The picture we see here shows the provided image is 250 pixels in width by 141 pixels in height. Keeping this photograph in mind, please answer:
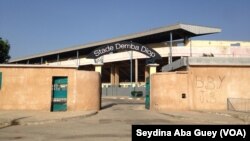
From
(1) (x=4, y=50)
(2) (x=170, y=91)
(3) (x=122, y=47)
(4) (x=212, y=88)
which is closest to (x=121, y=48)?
(3) (x=122, y=47)

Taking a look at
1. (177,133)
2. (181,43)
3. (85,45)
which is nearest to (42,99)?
(177,133)

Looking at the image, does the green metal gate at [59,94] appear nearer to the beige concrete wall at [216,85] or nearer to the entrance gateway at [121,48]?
the entrance gateway at [121,48]

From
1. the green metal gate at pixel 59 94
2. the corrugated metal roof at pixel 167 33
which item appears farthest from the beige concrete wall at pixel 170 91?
the corrugated metal roof at pixel 167 33

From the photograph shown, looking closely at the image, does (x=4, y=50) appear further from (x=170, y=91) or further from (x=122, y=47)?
(x=170, y=91)

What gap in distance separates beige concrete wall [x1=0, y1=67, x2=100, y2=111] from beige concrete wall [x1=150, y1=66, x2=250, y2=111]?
6.87 m

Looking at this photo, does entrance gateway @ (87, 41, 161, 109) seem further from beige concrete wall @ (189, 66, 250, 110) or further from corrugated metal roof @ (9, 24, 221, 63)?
corrugated metal roof @ (9, 24, 221, 63)

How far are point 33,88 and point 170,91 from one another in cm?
915

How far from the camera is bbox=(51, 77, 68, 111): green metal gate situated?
837 inches

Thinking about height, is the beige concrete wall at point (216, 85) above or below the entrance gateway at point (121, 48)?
below

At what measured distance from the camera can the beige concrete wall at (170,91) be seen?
22.4 metres

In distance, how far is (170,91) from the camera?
894 inches
